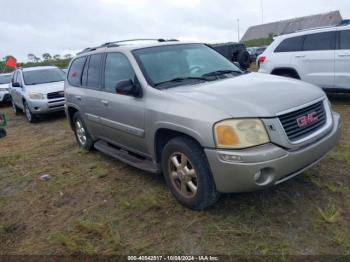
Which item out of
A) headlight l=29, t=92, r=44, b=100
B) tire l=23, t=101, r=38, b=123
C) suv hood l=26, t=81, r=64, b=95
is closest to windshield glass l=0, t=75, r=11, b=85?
tire l=23, t=101, r=38, b=123

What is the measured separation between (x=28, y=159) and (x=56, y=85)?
4.51 metres

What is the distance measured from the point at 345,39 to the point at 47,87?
308 inches

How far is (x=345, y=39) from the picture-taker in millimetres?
7562

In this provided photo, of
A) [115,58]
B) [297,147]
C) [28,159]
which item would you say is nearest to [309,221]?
Answer: [297,147]

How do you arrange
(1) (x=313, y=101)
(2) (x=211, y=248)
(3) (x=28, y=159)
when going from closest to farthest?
(2) (x=211, y=248), (1) (x=313, y=101), (3) (x=28, y=159)

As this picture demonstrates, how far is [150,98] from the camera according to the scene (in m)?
3.82

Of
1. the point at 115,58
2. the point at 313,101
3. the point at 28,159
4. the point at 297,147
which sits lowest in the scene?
the point at 28,159

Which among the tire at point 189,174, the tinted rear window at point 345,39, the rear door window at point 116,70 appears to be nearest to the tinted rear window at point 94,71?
the rear door window at point 116,70

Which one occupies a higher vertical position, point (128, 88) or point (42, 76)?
point (128, 88)

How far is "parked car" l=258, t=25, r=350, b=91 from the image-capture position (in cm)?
755

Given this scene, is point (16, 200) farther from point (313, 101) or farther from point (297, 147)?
point (313, 101)

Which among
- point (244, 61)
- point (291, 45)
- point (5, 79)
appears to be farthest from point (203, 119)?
point (5, 79)

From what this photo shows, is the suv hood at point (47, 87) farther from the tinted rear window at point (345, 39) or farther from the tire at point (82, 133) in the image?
the tinted rear window at point (345, 39)

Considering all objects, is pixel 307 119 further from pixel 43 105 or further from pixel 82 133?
pixel 43 105
